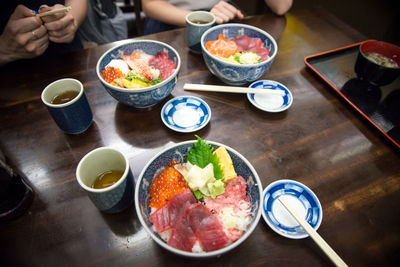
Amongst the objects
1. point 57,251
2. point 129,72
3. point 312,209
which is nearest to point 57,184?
point 57,251

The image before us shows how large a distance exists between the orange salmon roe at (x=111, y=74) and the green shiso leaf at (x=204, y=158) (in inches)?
24.3

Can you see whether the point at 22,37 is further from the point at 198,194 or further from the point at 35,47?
the point at 198,194

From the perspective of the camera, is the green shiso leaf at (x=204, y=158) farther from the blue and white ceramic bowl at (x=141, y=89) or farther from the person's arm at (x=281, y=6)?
the person's arm at (x=281, y=6)

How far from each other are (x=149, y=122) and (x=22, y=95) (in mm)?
788

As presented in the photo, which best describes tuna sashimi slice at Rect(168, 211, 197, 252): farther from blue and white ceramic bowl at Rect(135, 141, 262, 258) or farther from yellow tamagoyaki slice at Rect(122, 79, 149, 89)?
yellow tamagoyaki slice at Rect(122, 79, 149, 89)

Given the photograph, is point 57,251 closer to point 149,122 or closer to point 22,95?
point 149,122

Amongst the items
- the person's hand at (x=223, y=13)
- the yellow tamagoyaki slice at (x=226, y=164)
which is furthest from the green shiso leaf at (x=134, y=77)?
the person's hand at (x=223, y=13)

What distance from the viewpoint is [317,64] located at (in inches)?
66.2

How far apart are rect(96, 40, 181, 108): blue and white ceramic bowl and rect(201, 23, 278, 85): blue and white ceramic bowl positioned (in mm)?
219

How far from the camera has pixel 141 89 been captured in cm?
113

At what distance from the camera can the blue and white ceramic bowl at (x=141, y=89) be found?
1.14m

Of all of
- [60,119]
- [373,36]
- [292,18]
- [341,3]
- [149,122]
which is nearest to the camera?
[60,119]

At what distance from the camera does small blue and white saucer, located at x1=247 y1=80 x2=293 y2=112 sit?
4.48 ft

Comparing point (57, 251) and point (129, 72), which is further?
point (129, 72)
